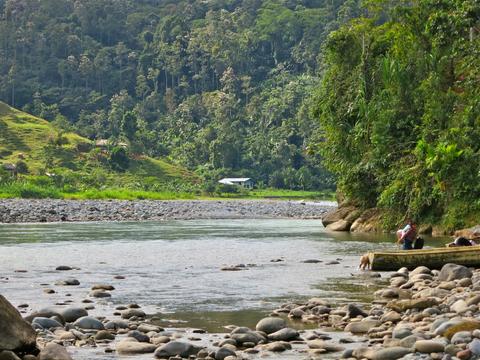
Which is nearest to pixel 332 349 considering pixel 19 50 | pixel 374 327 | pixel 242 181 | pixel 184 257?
pixel 374 327

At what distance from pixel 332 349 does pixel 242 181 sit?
4741 inches

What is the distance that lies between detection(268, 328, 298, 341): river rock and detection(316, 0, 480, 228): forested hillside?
78.1ft

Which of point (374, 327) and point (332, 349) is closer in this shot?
point (332, 349)

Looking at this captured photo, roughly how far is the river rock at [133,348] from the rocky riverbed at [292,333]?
0.5 inches

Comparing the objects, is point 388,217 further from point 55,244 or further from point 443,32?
point 55,244

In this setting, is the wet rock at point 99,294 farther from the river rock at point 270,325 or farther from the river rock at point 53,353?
the river rock at point 53,353

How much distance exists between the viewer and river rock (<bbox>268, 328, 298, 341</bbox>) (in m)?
13.2

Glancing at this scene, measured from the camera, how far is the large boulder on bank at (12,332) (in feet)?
34.9

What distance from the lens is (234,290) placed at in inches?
774

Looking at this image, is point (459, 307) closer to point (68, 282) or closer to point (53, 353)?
point (53, 353)

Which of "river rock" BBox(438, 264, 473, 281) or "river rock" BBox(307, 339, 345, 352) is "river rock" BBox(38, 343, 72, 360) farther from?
"river rock" BBox(438, 264, 473, 281)

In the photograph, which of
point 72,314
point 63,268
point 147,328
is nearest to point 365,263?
point 63,268

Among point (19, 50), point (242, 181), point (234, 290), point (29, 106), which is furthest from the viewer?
point (19, 50)

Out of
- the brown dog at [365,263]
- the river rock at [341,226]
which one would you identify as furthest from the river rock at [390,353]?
the river rock at [341,226]
